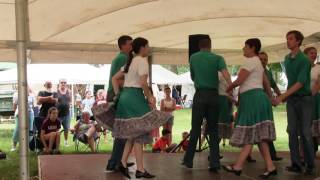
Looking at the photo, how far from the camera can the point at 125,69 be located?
4.93 m

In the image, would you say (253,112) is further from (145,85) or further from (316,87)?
(316,87)

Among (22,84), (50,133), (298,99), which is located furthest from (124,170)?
(50,133)

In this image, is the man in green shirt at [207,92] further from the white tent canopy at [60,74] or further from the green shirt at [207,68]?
the white tent canopy at [60,74]

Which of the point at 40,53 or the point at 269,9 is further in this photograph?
the point at 40,53

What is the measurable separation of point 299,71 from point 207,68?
0.99 meters

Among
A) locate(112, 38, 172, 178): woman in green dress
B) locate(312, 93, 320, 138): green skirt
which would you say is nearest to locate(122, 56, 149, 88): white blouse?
locate(112, 38, 172, 178): woman in green dress

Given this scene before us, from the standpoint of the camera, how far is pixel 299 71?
17.0 ft

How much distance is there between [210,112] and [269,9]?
4.78 metres

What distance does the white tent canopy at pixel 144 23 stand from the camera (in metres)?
9.03

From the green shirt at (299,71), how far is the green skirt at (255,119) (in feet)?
1.42

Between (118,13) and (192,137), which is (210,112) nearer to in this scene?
(192,137)

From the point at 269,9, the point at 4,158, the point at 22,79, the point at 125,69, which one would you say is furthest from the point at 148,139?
the point at 269,9

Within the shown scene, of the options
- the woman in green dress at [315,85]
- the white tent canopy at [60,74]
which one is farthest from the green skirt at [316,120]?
the white tent canopy at [60,74]

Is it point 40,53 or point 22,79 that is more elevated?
point 40,53
